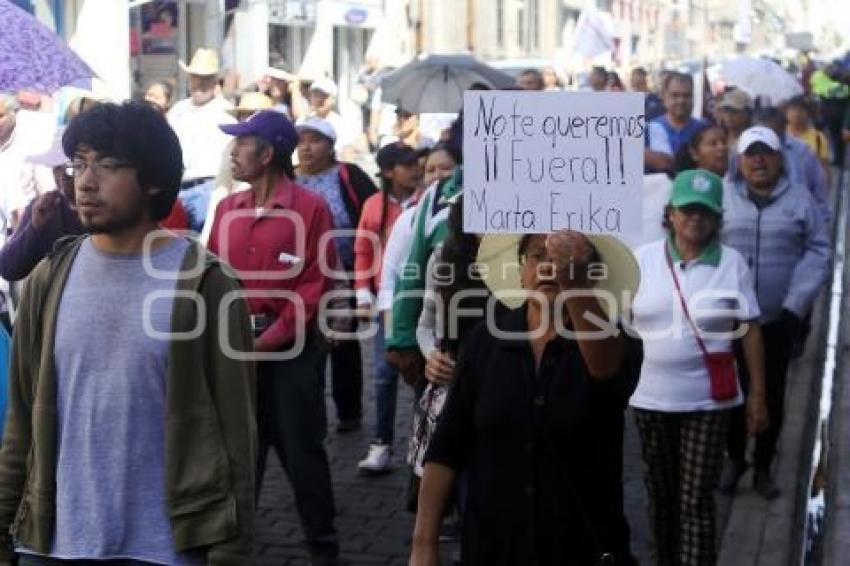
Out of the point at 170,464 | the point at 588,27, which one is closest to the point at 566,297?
the point at 170,464

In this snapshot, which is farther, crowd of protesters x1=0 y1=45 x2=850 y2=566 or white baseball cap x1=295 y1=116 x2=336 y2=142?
white baseball cap x1=295 y1=116 x2=336 y2=142

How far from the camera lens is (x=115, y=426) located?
11.5 ft

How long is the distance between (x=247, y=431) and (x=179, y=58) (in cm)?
2611

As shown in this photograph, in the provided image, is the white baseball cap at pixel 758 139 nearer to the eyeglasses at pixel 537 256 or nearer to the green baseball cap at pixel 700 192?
the green baseball cap at pixel 700 192

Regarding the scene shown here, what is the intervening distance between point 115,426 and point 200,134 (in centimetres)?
642

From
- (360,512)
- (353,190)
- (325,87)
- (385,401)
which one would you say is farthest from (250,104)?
(360,512)

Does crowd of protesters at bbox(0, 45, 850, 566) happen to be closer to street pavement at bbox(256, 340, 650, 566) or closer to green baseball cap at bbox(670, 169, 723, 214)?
green baseball cap at bbox(670, 169, 723, 214)

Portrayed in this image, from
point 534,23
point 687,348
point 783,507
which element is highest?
point 534,23

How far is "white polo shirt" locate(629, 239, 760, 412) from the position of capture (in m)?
5.87

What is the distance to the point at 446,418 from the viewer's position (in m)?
3.83

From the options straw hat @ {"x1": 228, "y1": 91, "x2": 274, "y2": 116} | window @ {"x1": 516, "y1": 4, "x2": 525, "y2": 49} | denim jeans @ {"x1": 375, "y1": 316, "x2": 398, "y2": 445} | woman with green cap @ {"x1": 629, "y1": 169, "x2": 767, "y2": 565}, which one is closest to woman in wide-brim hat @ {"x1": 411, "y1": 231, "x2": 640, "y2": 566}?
woman with green cap @ {"x1": 629, "y1": 169, "x2": 767, "y2": 565}

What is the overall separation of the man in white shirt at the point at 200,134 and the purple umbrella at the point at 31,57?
1.68 meters

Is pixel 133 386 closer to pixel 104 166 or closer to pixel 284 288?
pixel 104 166

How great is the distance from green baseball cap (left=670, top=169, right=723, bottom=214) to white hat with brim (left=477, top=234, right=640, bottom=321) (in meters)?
1.92
